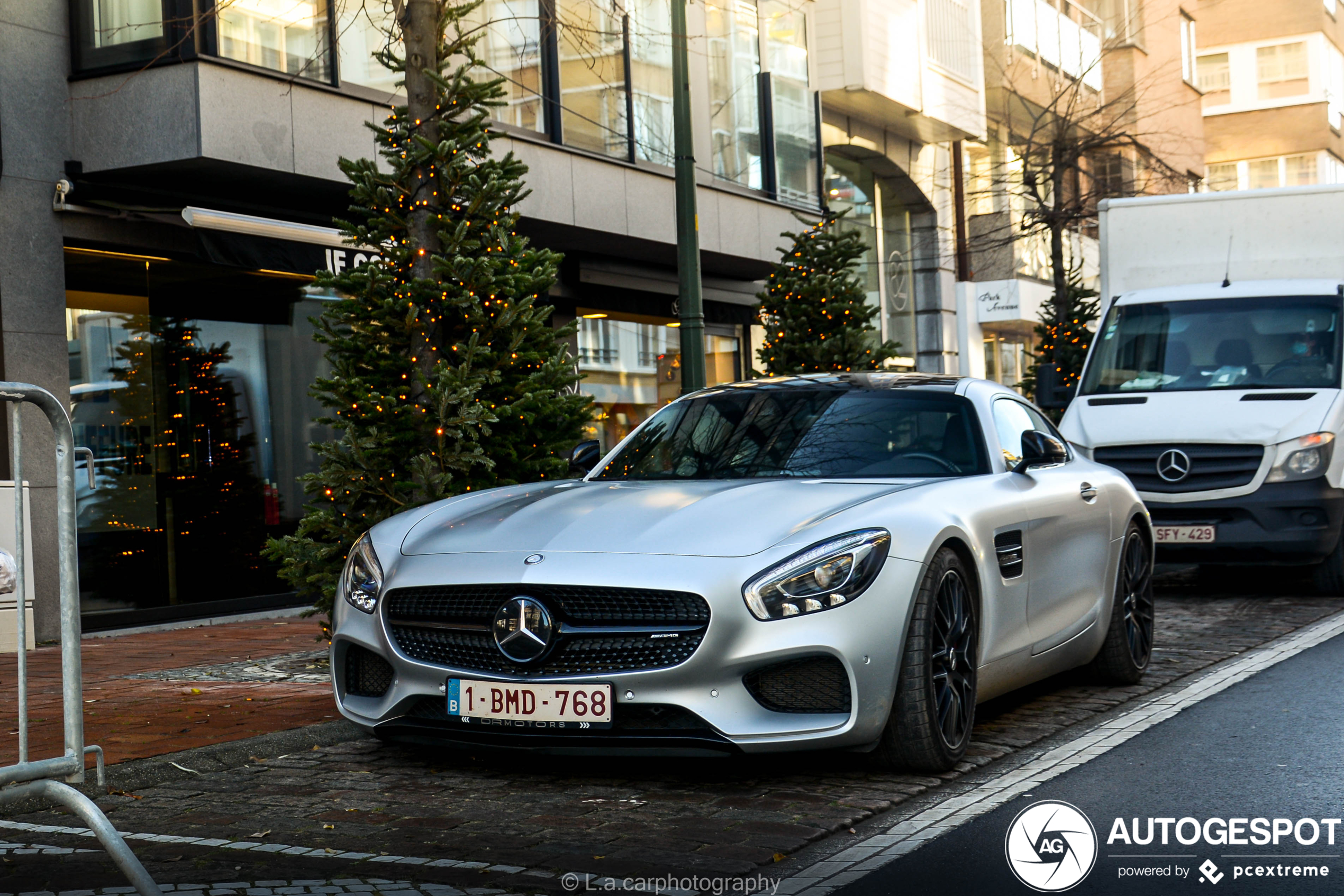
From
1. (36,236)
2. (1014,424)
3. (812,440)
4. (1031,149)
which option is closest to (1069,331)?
(1031,149)

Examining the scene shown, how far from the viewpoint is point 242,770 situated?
621 centimetres

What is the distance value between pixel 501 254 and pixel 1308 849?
19.3 feet

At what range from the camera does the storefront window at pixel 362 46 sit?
13648 mm

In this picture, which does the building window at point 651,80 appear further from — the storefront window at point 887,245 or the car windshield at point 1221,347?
the storefront window at point 887,245

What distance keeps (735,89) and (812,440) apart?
14.5 metres

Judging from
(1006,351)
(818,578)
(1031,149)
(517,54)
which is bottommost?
(818,578)

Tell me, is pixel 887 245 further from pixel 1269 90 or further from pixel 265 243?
pixel 1269 90

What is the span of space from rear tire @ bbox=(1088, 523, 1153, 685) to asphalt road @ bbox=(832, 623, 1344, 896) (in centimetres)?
49

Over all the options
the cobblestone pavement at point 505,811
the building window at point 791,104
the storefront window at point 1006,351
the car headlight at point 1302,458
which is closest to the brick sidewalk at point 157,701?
the cobblestone pavement at point 505,811

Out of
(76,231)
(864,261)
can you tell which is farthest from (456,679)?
(864,261)

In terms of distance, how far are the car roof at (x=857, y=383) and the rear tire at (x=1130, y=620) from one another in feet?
4.46

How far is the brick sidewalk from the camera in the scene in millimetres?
6562

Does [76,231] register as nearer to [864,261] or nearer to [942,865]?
[942,865]

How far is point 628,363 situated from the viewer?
66.1 ft
